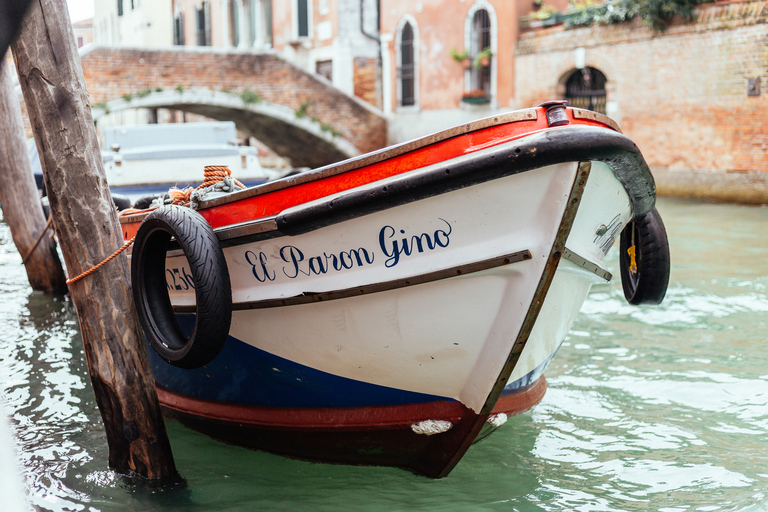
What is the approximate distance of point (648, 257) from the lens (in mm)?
3041

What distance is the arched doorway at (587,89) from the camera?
1302 centimetres

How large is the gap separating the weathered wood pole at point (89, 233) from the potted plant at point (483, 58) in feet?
40.7

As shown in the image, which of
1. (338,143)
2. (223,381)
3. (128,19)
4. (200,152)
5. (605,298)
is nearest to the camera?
(223,381)

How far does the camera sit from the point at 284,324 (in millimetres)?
2848

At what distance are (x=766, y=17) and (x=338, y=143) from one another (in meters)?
8.63

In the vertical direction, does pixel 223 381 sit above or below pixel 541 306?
below

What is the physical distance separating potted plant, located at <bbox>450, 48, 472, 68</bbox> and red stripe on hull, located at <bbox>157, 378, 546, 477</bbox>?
40.3ft

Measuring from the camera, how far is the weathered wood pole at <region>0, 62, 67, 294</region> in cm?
572

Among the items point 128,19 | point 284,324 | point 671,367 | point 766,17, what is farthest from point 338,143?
point 284,324

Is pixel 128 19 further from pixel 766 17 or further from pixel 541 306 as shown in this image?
pixel 541 306

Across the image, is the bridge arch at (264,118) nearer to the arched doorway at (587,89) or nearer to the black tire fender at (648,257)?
the arched doorway at (587,89)

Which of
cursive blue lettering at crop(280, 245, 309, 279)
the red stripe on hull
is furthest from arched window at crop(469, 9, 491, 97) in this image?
cursive blue lettering at crop(280, 245, 309, 279)

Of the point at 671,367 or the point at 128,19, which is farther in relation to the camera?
the point at 128,19

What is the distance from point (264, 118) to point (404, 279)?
551 inches
